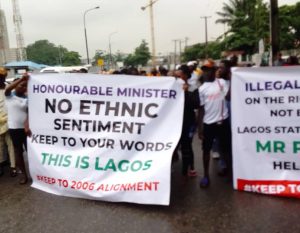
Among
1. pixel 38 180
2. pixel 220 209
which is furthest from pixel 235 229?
pixel 38 180

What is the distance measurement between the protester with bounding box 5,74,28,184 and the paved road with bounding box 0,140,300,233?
91cm

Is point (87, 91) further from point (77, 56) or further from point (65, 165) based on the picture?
point (77, 56)

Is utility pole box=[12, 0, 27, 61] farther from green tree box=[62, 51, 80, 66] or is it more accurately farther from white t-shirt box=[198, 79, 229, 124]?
white t-shirt box=[198, 79, 229, 124]

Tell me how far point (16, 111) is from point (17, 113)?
0.11ft

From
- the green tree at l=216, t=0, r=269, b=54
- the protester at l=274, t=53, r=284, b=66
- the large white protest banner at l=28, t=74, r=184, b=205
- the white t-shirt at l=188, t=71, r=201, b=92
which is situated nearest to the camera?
the large white protest banner at l=28, t=74, r=184, b=205

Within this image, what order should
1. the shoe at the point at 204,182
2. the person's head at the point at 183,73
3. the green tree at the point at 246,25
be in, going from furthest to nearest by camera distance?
the green tree at the point at 246,25 < the person's head at the point at 183,73 < the shoe at the point at 204,182

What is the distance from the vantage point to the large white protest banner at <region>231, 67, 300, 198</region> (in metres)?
4.71

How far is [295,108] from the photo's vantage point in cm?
471

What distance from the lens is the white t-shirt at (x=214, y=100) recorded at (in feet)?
16.8

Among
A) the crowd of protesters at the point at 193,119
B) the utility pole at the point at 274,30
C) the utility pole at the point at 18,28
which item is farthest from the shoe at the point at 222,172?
the utility pole at the point at 18,28

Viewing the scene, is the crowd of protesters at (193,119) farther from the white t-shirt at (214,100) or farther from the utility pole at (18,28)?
the utility pole at (18,28)

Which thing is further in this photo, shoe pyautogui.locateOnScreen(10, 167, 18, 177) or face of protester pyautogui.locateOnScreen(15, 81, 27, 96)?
shoe pyautogui.locateOnScreen(10, 167, 18, 177)

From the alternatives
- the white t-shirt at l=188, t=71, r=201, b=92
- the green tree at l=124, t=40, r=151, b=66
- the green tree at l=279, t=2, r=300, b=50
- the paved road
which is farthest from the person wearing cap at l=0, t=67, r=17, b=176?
the green tree at l=124, t=40, r=151, b=66

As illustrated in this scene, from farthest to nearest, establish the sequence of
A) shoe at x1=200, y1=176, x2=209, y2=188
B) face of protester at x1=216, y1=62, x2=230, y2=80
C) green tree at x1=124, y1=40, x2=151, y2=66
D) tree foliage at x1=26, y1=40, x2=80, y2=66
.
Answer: tree foliage at x1=26, y1=40, x2=80, y2=66
green tree at x1=124, y1=40, x2=151, y2=66
face of protester at x1=216, y1=62, x2=230, y2=80
shoe at x1=200, y1=176, x2=209, y2=188
